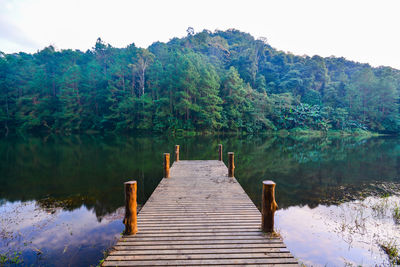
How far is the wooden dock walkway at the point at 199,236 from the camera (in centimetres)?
274

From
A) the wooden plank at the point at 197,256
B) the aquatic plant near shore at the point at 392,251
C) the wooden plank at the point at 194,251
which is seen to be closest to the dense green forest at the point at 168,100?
the aquatic plant near shore at the point at 392,251

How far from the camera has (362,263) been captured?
3836mm

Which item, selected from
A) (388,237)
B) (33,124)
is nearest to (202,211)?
(388,237)

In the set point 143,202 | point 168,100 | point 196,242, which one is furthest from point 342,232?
point 168,100

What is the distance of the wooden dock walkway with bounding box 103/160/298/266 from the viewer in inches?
108

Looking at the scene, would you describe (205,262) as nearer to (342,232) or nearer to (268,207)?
(268,207)

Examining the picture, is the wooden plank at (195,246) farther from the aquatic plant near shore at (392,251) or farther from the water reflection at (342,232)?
the aquatic plant near shore at (392,251)

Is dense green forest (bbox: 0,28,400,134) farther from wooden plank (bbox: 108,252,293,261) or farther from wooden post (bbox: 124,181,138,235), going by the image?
wooden plank (bbox: 108,252,293,261)

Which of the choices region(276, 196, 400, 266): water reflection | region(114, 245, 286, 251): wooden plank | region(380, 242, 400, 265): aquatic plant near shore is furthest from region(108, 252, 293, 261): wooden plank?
region(380, 242, 400, 265): aquatic plant near shore

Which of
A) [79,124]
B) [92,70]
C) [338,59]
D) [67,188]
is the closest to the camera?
[67,188]

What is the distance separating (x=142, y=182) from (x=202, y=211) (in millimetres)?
4659

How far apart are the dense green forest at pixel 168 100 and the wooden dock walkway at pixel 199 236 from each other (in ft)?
93.2

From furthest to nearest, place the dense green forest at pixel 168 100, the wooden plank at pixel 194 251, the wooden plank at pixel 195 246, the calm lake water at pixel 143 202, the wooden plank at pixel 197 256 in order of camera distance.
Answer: the dense green forest at pixel 168 100 → the calm lake water at pixel 143 202 → the wooden plank at pixel 195 246 → the wooden plank at pixel 194 251 → the wooden plank at pixel 197 256

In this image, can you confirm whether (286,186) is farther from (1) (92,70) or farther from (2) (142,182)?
(1) (92,70)
